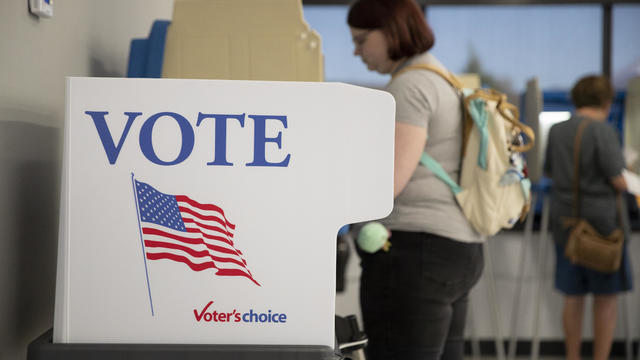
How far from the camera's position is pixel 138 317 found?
0.84m

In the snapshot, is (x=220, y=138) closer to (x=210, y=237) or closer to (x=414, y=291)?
(x=210, y=237)

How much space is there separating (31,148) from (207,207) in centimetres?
40

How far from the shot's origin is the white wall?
97 centimetres

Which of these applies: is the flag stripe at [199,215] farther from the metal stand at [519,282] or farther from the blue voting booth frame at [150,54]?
the metal stand at [519,282]

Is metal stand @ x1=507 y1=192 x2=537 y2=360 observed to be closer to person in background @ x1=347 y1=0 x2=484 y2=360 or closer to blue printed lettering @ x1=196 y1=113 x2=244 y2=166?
person in background @ x1=347 y1=0 x2=484 y2=360

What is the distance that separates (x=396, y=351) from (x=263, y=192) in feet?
2.53

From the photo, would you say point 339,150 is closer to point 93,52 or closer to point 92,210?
point 92,210

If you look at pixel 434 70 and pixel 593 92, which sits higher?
pixel 593 92

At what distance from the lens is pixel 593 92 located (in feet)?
10.7

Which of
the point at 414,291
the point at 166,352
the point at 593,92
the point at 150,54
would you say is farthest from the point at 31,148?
the point at 593,92

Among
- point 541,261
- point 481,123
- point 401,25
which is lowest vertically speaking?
point 541,261

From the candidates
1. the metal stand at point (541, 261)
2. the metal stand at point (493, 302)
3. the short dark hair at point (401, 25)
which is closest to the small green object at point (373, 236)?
the short dark hair at point (401, 25)

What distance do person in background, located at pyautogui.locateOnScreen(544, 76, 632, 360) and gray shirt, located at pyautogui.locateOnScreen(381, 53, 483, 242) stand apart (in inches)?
74.9

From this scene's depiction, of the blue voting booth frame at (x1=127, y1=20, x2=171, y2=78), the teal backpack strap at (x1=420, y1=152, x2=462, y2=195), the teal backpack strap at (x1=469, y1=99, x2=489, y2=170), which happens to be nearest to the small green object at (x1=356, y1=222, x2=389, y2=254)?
the teal backpack strap at (x1=420, y1=152, x2=462, y2=195)
